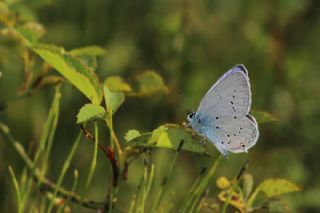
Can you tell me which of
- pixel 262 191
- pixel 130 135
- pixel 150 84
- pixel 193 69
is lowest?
pixel 130 135

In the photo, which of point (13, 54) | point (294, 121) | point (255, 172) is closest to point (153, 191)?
point (255, 172)

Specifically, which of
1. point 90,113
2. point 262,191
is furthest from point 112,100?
point 262,191

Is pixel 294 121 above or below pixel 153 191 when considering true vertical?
above

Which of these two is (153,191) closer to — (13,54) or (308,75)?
(308,75)

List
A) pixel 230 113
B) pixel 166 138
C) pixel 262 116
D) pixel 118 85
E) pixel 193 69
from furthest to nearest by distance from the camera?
1. pixel 193 69
2. pixel 230 113
3. pixel 118 85
4. pixel 262 116
5. pixel 166 138

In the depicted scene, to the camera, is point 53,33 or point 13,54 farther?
point 53,33

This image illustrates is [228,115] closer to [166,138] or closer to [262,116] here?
[262,116]
